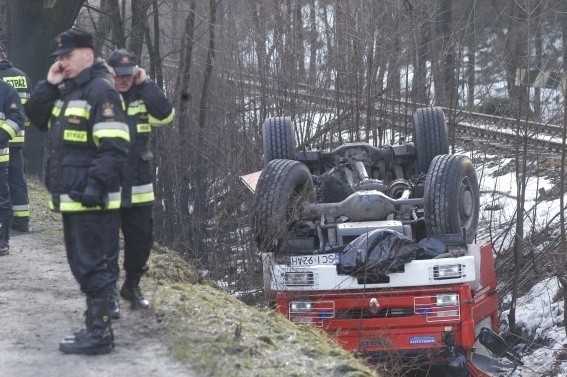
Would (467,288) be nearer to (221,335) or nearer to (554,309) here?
(221,335)

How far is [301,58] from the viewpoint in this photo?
19.4 m

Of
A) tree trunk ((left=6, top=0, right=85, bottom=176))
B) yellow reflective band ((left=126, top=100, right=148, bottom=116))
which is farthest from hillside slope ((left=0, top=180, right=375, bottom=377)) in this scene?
tree trunk ((left=6, top=0, right=85, bottom=176))

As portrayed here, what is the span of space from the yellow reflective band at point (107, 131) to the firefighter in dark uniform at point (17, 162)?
164 inches

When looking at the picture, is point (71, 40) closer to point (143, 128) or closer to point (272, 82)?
point (143, 128)

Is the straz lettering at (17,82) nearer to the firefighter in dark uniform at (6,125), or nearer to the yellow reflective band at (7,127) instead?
the firefighter in dark uniform at (6,125)

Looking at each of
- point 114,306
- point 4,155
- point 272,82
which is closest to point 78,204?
point 114,306

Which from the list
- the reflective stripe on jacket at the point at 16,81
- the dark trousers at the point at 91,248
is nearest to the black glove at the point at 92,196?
the dark trousers at the point at 91,248

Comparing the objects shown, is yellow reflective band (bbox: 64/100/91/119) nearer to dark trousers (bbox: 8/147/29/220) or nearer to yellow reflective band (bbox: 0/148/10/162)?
yellow reflective band (bbox: 0/148/10/162)

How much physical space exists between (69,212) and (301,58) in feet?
44.8

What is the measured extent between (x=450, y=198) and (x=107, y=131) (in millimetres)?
4292

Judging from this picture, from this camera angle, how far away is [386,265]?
8.87 metres

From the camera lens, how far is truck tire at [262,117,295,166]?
1145 centimetres

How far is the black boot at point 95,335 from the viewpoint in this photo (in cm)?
605

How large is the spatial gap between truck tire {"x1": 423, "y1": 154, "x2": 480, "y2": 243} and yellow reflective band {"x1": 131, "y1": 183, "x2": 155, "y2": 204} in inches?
138
